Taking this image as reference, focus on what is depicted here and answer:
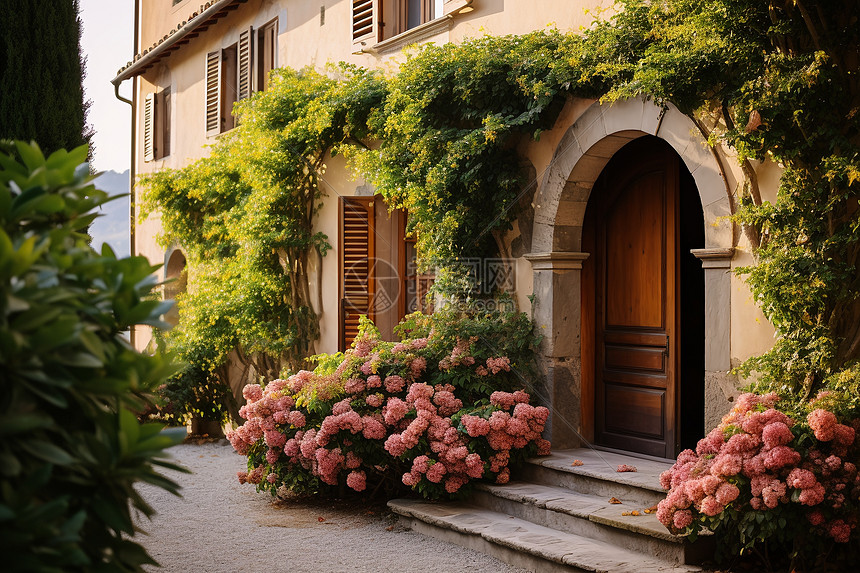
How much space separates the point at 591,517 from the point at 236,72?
29.7 ft

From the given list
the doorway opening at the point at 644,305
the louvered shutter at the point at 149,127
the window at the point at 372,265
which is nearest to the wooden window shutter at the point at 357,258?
the window at the point at 372,265

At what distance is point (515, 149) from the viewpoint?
Result: 721 cm

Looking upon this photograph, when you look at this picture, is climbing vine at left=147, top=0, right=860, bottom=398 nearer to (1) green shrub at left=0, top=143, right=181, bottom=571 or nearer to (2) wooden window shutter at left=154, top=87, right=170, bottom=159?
(2) wooden window shutter at left=154, top=87, right=170, bottom=159

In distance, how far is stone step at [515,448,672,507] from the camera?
5531 mm

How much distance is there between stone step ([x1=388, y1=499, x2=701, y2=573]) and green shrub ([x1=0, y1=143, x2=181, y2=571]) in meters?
3.36

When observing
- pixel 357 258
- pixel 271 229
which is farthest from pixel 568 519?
pixel 271 229

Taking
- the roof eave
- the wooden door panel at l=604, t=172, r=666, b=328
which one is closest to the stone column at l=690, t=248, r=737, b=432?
the wooden door panel at l=604, t=172, r=666, b=328

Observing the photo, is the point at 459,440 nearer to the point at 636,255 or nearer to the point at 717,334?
the point at 717,334

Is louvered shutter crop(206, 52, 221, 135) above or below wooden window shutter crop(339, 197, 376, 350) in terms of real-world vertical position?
above

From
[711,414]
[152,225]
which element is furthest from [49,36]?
[152,225]

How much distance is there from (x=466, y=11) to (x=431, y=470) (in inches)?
166

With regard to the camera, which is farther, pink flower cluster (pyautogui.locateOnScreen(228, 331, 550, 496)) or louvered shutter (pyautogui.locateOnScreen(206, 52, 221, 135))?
louvered shutter (pyautogui.locateOnScreen(206, 52, 221, 135))

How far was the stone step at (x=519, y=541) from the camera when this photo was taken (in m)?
4.73

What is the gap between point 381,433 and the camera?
6375mm
